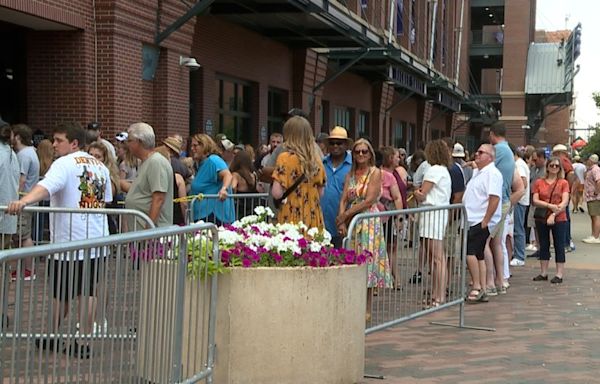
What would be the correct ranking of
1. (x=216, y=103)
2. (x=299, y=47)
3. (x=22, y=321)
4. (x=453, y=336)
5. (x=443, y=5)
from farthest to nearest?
(x=443, y=5), (x=299, y=47), (x=216, y=103), (x=453, y=336), (x=22, y=321)

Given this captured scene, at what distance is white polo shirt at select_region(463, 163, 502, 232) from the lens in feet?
32.3

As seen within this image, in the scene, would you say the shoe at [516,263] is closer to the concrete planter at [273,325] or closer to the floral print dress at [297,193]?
the floral print dress at [297,193]

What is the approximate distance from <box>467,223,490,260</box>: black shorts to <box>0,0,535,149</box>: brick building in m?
6.68

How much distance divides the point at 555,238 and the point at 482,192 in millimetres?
2514

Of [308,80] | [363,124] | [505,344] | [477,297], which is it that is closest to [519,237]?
[477,297]

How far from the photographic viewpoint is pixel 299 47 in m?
24.0

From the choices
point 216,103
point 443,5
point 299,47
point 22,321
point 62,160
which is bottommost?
point 22,321

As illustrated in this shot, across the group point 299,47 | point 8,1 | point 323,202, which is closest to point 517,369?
point 323,202

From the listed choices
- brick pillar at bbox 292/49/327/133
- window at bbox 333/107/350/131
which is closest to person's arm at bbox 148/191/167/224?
brick pillar at bbox 292/49/327/133

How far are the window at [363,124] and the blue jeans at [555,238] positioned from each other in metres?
21.2

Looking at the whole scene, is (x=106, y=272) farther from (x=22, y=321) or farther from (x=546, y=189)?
(x=546, y=189)

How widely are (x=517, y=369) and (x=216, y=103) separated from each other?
1392 centimetres

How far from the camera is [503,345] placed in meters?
7.77

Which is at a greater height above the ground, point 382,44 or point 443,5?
point 443,5
